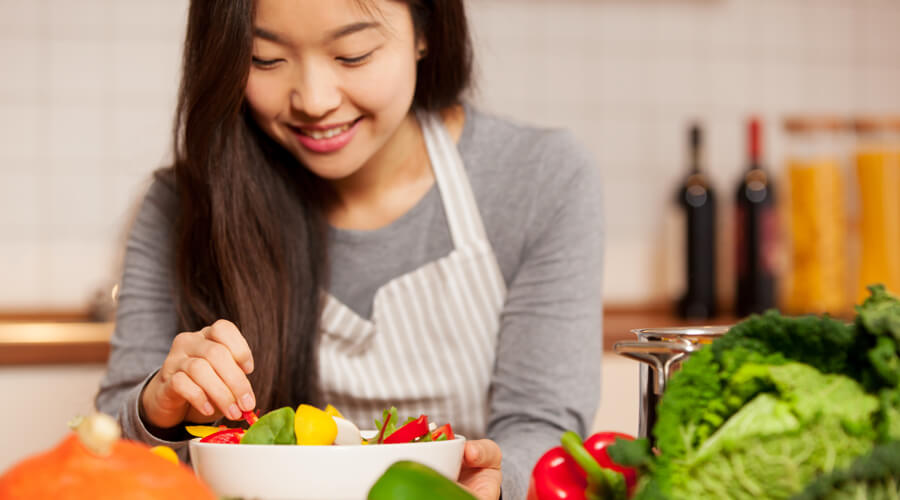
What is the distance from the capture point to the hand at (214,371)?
2.14ft

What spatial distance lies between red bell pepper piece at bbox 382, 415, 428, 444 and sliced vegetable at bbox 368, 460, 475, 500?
13 centimetres

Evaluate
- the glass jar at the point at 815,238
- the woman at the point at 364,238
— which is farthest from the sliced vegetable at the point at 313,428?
the glass jar at the point at 815,238

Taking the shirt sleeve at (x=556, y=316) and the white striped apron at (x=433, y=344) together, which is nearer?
the shirt sleeve at (x=556, y=316)

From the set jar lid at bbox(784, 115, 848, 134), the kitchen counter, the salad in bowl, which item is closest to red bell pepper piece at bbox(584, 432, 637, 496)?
the salad in bowl

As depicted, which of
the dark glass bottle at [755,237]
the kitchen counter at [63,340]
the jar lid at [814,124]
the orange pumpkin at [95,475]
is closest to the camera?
the orange pumpkin at [95,475]

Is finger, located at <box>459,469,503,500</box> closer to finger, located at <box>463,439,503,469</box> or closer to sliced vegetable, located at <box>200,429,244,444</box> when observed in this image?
finger, located at <box>463,439,503,469</box>

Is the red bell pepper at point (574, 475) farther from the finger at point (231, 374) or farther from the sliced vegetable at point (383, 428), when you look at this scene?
the finger at point (231, 374)

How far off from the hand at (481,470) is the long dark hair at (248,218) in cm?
40

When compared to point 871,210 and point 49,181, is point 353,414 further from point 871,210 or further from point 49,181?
point 871,210

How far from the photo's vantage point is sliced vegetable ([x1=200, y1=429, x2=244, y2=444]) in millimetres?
524

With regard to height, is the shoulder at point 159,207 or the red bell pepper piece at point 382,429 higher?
the shoulder at point 159,207

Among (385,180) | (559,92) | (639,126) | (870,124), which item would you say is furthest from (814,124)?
(385,180)

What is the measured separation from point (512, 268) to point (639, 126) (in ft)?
4.08

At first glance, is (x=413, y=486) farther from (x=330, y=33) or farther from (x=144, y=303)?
(x=144, y=303)
